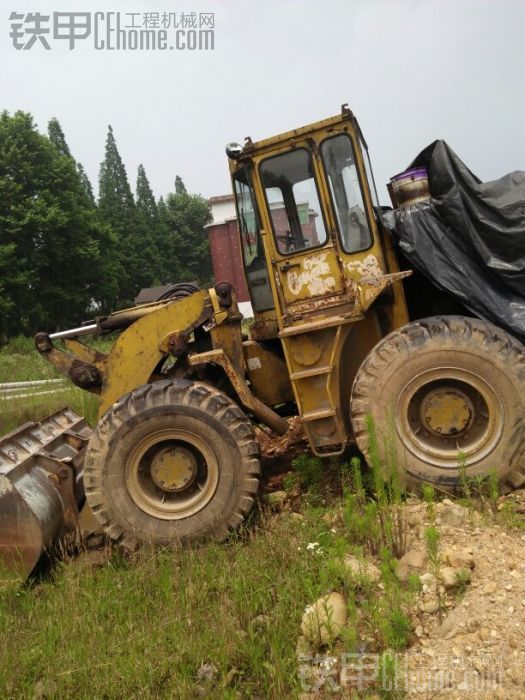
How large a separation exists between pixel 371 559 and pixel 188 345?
7.66ft

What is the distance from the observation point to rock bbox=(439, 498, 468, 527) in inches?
143

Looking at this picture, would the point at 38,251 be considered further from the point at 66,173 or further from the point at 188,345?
the point at 188,345

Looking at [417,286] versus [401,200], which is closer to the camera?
[401,200]

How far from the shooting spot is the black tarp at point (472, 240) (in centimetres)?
413

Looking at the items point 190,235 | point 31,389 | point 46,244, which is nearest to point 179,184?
point 190,235

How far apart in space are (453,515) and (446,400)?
2.79ft

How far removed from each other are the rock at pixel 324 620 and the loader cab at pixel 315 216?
7.09ft

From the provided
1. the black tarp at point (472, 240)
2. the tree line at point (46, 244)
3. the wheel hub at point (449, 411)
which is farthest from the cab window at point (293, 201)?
the tree line at point (46, 244)

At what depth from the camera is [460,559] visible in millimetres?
3117

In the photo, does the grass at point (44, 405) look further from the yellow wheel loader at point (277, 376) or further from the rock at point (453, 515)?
the rock at point (453, 515)

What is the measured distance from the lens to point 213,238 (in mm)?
36531

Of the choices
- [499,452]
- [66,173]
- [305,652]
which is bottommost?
[305,652]

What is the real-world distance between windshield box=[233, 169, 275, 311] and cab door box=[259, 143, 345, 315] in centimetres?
27

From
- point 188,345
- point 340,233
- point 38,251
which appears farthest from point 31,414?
point 38,251
